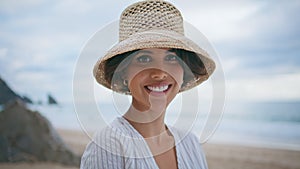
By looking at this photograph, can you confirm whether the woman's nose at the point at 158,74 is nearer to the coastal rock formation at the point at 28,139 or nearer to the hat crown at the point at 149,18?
the hat crown at the point at 149,18

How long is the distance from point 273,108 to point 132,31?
301 inches

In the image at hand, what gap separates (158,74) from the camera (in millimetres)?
896

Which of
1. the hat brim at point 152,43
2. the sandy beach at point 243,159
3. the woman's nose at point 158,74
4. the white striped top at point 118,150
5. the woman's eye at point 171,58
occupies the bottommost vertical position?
the white striped top at point 118,150

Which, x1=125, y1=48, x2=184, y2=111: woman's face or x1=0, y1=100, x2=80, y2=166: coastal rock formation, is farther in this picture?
x1=0, y1=100, x2=80, y2=166: coastal rock formation

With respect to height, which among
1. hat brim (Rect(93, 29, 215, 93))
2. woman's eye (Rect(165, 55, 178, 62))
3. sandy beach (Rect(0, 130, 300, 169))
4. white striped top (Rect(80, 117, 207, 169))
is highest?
sandy beach (Rect(0, 130, 300, 169))

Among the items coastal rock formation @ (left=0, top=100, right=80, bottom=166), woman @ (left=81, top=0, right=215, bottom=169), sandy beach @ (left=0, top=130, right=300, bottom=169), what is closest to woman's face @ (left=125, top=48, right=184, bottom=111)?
woman @ (left=81, top=0, right=215, bottom=169)

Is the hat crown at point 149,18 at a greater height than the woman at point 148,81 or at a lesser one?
greater

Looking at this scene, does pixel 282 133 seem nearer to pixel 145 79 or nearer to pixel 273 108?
pixel 273 108

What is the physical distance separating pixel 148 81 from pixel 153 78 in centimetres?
1

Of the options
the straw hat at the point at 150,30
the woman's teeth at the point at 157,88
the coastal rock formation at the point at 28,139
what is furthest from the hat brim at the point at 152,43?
the coastal rock formation at the point at 28,139

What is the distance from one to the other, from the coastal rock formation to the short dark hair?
324 cm

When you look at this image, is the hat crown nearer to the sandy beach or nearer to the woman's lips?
the woman's lips

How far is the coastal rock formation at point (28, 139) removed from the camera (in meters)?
3.91

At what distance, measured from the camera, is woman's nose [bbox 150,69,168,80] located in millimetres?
891
